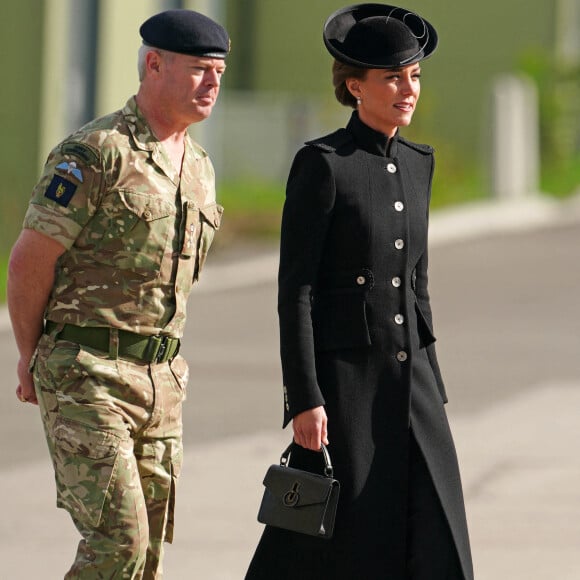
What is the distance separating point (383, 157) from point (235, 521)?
2985 mm

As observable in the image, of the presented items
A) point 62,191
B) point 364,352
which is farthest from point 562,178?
point 62,191

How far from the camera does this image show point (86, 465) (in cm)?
446

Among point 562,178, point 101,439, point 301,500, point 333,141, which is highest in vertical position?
point 562,178

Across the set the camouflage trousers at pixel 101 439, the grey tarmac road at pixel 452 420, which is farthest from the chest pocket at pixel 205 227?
the grey tarmac road at pixel 452 420

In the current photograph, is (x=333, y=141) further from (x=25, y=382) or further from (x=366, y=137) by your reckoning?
(x=25, y=382)

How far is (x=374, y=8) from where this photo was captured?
15.7 feet

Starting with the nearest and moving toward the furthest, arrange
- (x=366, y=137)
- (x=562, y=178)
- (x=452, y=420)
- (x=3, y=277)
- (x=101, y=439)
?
1. (x=101, y=439)
2. (x=366, y=137)
3. (x=452, y=420)
4. (x=3, y=277)
5. (x=562, y=178)

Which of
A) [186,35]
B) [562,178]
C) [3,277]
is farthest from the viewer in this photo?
[562,178]

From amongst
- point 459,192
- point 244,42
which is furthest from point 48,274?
point 244,42

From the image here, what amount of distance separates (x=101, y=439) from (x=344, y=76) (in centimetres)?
118

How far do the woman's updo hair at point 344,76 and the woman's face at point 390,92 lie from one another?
0.01 m

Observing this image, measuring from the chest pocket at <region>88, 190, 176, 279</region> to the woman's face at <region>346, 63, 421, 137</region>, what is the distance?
629mm

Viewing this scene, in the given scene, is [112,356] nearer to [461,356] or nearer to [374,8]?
[374,8]

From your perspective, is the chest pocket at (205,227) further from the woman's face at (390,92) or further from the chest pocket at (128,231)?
the woman's face at (390,92)
